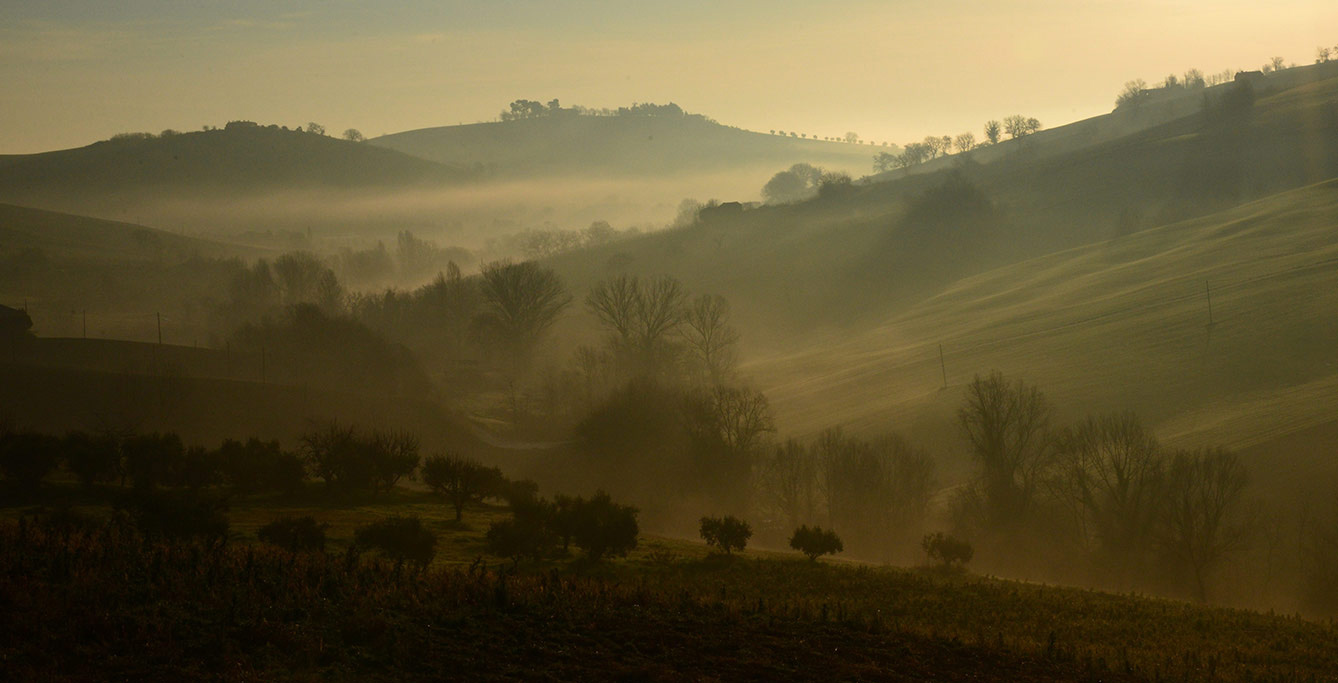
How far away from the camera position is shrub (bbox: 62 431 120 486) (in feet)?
110

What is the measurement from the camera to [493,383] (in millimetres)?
92312

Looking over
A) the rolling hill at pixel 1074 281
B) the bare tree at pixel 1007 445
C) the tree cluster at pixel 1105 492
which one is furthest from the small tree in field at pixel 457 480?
the rolling hill at pixel 1074 281

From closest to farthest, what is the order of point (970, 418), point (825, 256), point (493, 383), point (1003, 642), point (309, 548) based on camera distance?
1. point (1003, 642)
2. point (309, 548)
3. point (970, 418)
4. point (493, 383)
5. point (825, 256)

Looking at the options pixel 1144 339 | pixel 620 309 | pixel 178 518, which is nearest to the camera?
pixel 178 518

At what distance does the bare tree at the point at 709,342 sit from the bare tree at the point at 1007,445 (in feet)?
109

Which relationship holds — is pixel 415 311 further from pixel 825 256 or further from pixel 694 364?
pixel 825 256

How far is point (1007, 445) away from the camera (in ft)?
181

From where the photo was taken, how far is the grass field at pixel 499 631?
46.1ft

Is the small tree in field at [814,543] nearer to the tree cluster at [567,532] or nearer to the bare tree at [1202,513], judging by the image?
the tree cluster at [567,532]

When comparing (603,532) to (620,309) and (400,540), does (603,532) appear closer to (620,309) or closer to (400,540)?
(400,540)

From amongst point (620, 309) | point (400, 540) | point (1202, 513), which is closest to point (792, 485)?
point (1202, 513)

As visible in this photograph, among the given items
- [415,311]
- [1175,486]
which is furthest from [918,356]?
[415,311]

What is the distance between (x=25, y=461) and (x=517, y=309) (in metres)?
70.8

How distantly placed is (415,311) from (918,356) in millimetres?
56186
